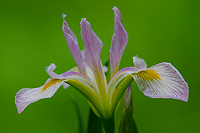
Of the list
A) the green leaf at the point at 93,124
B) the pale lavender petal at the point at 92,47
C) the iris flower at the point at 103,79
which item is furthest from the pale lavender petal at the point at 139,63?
the green leaf at the point at 93,124

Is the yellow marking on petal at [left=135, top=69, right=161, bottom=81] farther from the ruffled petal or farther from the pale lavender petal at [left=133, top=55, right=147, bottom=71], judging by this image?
the ruffled petal

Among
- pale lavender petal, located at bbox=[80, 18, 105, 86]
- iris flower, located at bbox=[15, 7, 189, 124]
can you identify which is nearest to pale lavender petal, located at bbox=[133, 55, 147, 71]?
iris flower, located at bbox=[15, 7, 189, 124]

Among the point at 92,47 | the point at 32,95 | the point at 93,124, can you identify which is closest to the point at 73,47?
the point at 92,47

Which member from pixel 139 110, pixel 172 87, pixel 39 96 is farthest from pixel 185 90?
pixel 139 110

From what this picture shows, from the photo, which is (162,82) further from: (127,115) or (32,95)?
(32,95)

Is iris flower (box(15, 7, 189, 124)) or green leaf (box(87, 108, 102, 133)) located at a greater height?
iris flower (box(15, 7, 189, 124))

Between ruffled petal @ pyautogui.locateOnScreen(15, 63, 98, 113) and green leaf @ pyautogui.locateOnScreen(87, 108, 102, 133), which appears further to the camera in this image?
green leaf @ pyautogui.locateOnScreen(87, 108, 102, 133)
